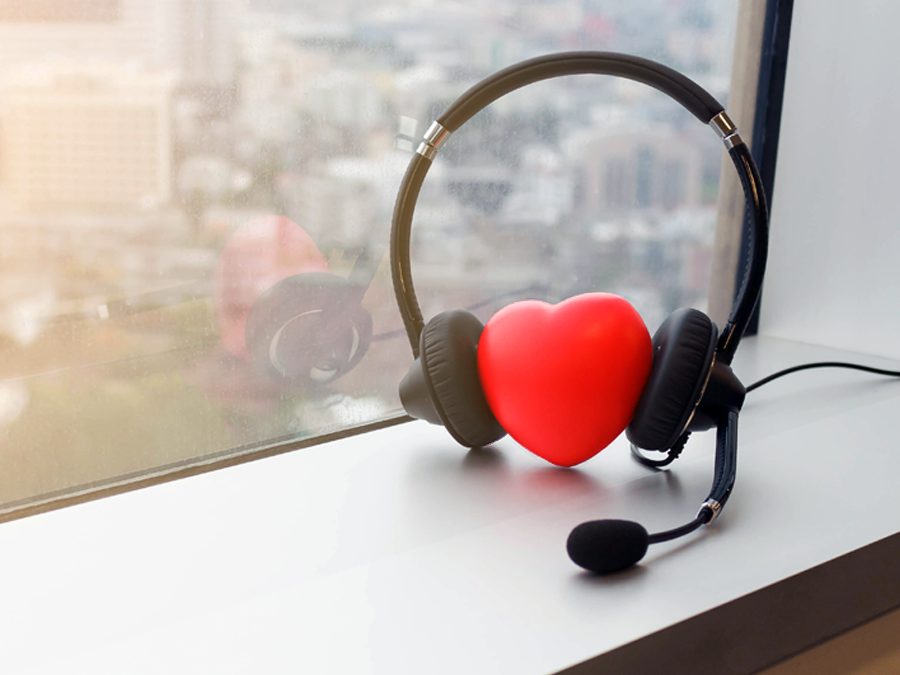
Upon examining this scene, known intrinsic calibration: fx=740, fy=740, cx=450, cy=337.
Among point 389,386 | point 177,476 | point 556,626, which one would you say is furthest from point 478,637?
point 389,386

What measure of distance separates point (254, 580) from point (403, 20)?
56 centimetres

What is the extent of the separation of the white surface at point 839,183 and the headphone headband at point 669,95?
1.65 feet

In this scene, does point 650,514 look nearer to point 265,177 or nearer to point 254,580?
point 254,580

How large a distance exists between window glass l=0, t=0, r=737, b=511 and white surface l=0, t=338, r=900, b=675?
0.36 ft

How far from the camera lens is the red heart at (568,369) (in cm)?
52

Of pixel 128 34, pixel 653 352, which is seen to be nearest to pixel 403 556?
pixel 653 352

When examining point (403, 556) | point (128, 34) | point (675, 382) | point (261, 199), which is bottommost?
point (403, 556)

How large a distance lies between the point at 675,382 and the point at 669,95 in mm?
247

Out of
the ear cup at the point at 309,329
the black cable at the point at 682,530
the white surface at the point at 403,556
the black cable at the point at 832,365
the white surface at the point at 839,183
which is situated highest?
the white surface at the point at 839,183

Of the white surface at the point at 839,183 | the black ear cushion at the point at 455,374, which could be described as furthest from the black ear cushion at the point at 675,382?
the white surface at the point at 839,183

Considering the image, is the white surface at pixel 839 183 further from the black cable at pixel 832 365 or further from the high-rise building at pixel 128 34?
the high-rise building at pixel 128 34

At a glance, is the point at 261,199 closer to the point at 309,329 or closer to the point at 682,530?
the point at 309,329

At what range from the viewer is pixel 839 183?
1.03 metres

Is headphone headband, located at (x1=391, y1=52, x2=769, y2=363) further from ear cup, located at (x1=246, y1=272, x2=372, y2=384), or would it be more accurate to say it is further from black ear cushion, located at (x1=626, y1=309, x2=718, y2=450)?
ear cup, located at (x1=246, y1=272, x2=372, y2=384)
